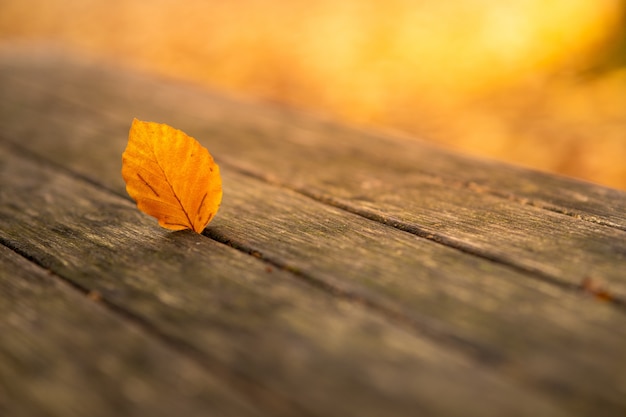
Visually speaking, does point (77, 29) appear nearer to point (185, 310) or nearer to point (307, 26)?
point (307, 26)

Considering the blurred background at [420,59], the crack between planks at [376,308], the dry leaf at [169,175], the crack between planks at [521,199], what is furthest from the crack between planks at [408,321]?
the blurred background at [420,59]

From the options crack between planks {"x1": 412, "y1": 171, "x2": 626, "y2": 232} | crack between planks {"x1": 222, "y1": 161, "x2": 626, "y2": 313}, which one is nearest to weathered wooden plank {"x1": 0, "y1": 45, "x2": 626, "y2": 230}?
crack between planks {"x1": 412, "y1": 171, "x2": 626, "y2": 232}

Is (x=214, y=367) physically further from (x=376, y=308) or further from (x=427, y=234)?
(x=427, y=234)

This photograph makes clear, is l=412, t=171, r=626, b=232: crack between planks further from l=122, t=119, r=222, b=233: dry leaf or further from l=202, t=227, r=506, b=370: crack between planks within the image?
l=122, t=119, r=222, b=233: dry leaf

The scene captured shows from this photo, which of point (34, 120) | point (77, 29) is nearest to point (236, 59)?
point (77, 29)

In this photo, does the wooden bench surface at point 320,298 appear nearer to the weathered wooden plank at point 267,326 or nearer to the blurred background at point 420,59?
the weathered wooden plank at point 267,326

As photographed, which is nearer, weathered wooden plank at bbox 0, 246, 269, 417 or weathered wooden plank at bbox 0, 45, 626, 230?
weathered wooden plank at bbox 0, 246, 269, 417

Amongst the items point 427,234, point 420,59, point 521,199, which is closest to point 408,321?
point 427,234
